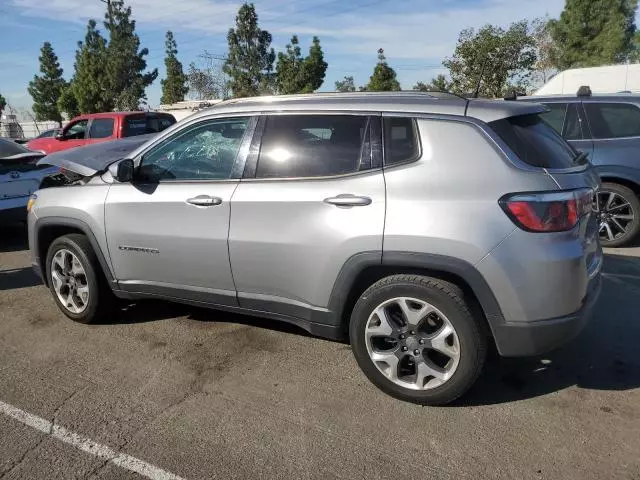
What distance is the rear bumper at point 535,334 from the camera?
115 inches

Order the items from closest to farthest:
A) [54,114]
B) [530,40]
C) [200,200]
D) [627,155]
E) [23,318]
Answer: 1. [200,200]
2. [23,318]
3. [627,155]
4. [530,40]
5. [54,114]

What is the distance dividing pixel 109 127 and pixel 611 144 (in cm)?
968

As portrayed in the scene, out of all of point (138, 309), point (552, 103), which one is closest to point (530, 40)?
point (552, 103)

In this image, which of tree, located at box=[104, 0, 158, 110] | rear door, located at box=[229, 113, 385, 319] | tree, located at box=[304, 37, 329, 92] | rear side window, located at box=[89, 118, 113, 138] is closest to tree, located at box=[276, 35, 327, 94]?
tree, located at box=[304, 37, 329, 92]

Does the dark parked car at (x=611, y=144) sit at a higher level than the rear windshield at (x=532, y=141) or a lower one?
lower

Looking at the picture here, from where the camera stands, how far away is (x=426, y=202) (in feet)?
9.93

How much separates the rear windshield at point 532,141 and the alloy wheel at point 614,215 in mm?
3676

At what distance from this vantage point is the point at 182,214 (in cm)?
381

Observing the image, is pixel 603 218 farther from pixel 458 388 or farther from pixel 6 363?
pixel 6 363

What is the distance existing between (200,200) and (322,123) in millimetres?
997

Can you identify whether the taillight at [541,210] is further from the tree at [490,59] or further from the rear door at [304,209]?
the tree at [490,59]

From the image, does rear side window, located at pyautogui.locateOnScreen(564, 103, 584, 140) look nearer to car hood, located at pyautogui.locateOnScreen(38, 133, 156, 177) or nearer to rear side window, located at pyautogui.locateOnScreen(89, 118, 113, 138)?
car hood, located at pyautogui.locateOnScreen(38, 133, 156, 177)

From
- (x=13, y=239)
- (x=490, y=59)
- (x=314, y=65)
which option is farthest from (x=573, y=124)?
(x=314, y=65)

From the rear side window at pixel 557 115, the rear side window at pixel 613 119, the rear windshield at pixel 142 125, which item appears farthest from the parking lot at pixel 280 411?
the rear windshield at pixel 142 125
